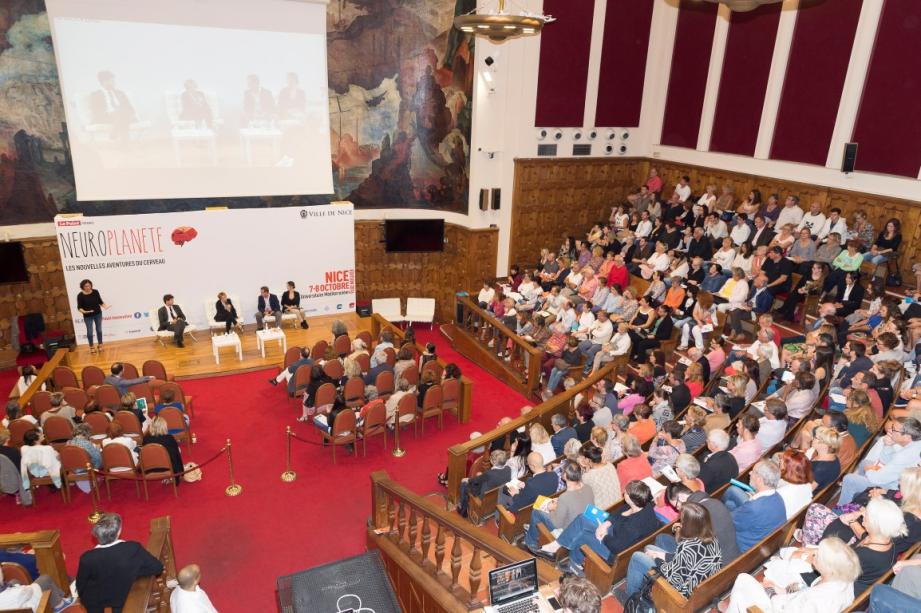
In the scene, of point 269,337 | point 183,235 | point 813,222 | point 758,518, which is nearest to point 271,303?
point 269,337

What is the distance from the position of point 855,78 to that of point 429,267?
968 cm

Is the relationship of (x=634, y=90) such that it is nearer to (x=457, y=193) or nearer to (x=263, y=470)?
(x=457, y=193)

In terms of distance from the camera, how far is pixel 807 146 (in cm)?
1261

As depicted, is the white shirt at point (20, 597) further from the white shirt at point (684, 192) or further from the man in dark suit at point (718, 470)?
the white shirt at point (684, 192)

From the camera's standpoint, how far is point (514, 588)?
3.88 m

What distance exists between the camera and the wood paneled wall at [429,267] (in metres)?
15.0

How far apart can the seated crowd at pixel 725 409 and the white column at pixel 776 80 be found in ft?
4.34

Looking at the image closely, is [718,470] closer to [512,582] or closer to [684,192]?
[512,582]

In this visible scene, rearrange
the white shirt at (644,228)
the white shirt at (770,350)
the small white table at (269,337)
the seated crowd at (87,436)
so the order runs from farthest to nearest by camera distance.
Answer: the white shirt at (644,228), the small white table at (269,337), the white shirt at (770,350), the seated crowd at (87,436)

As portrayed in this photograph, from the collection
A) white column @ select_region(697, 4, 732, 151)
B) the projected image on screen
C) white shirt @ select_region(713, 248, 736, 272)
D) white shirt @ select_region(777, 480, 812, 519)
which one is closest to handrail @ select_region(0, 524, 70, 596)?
white shirt @ select_region(777, 480, 812, 519)

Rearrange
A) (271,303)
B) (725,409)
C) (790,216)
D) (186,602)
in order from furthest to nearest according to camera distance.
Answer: (271,303)
(790,216)
(725,409)
(186,602)

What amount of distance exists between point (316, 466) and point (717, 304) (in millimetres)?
7199

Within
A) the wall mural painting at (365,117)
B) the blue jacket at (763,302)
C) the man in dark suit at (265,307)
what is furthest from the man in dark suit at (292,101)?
the blue jacket at (763,302)

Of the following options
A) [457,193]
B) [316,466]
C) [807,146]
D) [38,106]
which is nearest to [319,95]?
[457,193]
